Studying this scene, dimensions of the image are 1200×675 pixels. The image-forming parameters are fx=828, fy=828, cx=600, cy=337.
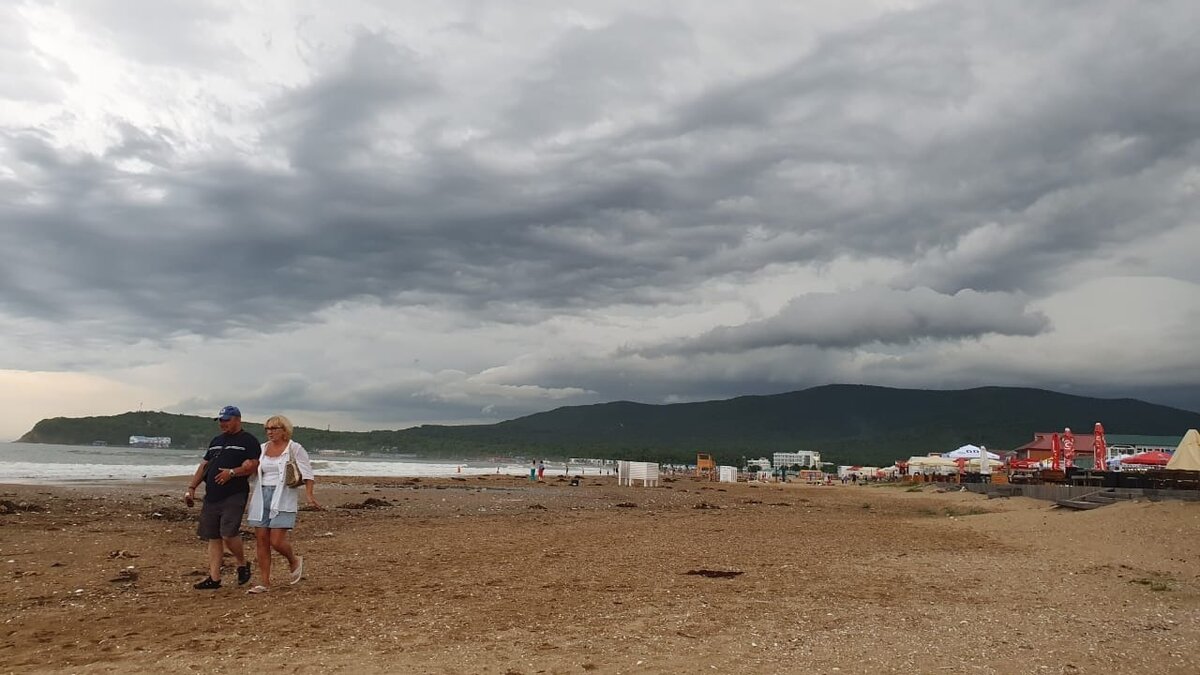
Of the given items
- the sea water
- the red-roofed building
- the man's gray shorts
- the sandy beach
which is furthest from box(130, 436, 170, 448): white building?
the man's gray shorts

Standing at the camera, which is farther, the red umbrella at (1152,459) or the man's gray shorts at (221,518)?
the red umbrella at (1152,459)

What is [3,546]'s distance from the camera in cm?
1197

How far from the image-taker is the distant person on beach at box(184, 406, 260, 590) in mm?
8922

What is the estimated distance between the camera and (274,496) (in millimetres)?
8977

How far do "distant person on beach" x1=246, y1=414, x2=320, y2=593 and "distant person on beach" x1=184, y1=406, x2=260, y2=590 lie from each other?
0.54ft

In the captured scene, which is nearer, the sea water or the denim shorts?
the denim shorts

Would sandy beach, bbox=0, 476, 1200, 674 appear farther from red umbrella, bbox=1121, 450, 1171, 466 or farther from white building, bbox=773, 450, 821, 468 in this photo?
white building, bbox=773, 450, 821, 468

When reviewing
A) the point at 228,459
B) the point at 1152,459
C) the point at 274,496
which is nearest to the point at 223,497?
the point at 228,459

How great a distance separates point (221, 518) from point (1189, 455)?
2766 centimetres

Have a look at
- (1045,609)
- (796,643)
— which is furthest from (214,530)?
(1045,609)

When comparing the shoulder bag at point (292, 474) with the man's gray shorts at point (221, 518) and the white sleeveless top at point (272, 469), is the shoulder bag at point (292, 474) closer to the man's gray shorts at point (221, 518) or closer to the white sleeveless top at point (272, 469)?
the white sleeveless top at point (272, 469)

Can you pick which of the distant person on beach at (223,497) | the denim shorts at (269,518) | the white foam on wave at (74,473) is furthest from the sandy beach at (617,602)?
the white foam on wave at (74,473)

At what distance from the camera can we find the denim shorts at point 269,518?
29.3 feet

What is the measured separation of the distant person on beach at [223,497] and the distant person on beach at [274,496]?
165 millimetres
